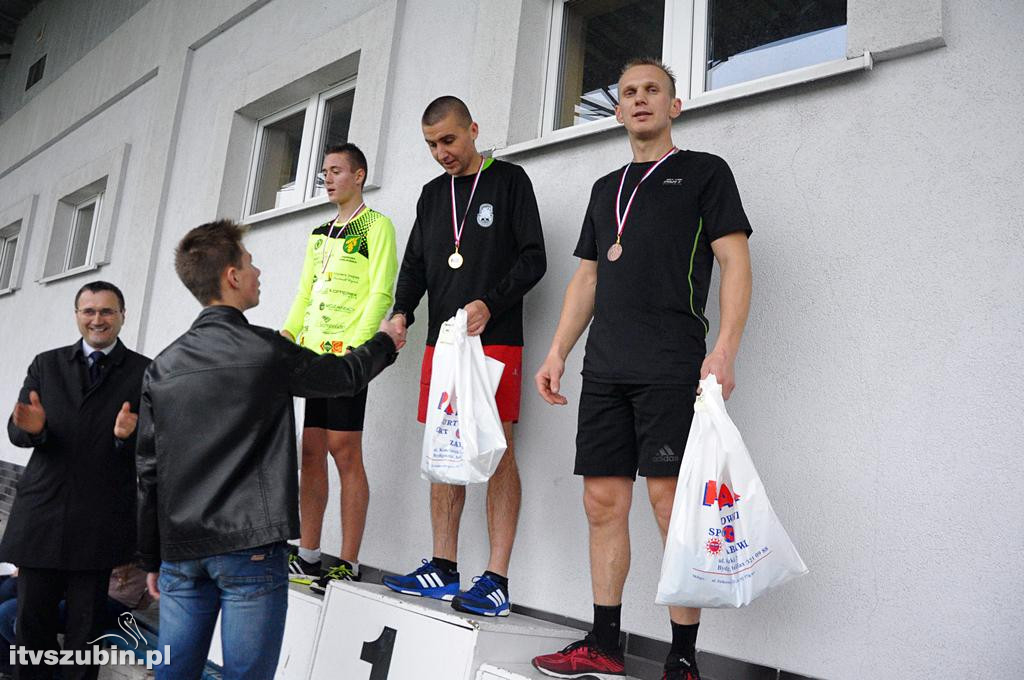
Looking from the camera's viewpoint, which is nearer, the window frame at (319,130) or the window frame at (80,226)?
the window frame at (319,130)

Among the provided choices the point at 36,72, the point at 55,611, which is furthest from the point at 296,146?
the point at 36,72

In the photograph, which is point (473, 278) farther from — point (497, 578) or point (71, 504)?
point (71, 504)

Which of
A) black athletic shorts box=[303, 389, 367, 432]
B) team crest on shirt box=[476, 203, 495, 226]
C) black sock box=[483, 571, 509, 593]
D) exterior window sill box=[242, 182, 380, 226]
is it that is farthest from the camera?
exterior window sill box=[242, 182, 380, 226]

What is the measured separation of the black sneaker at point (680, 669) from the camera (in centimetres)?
226

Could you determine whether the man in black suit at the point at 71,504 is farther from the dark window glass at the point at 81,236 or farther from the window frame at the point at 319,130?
the dark window glass at the point at 81,236

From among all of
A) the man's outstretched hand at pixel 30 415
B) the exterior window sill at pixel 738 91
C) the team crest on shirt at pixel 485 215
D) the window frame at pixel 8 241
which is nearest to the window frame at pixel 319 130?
the exterior window sill at pixel 738 91

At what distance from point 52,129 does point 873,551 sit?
10.4 m

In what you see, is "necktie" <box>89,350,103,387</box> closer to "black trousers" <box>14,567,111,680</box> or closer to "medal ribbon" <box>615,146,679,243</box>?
"black trousers" <box>14,567,111,680</box>

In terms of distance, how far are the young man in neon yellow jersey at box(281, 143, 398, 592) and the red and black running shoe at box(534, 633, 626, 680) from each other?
4.14 feet

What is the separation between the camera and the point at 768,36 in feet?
10.6

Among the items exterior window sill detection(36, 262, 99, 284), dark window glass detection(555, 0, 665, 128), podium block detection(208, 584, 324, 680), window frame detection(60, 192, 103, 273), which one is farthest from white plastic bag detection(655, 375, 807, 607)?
window frame detection(60, 192, 103, 273)

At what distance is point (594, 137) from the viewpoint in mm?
3455

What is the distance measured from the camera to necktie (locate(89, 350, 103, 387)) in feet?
11.0

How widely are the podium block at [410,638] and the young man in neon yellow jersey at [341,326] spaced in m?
0.38
